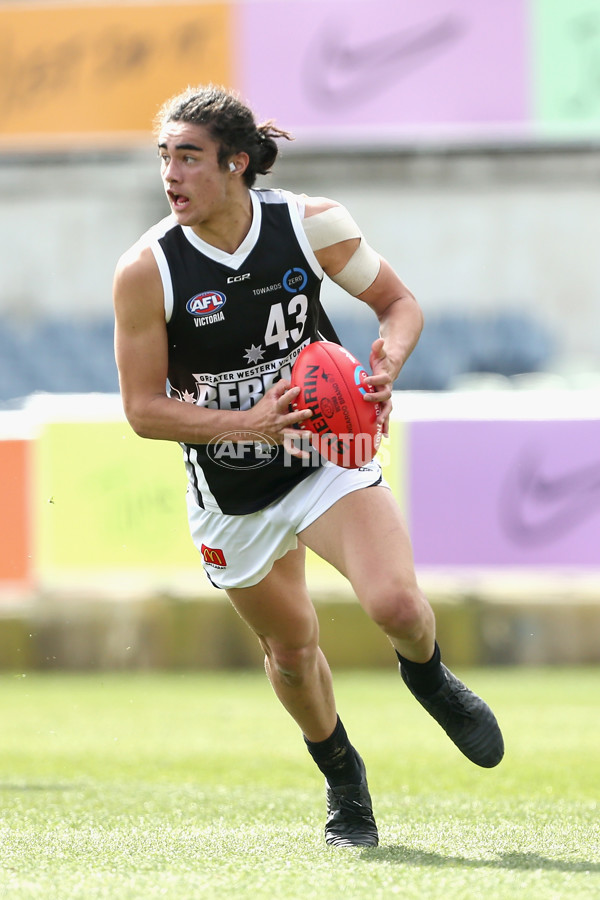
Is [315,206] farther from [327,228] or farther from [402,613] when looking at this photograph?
[402,613]

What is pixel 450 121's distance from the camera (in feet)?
51.5

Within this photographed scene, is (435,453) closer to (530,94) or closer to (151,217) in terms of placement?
(530,94)

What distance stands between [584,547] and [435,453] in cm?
115

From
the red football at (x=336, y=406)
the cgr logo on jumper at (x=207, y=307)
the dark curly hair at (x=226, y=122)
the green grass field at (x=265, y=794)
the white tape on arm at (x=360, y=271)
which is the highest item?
the dark curly hair at (x=226, y=122)

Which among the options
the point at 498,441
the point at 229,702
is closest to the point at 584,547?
the point at 498,441

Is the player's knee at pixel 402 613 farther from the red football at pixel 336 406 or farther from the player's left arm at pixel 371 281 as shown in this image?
the player's left arm at pixel 371 281

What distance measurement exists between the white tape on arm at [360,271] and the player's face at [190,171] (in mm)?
514

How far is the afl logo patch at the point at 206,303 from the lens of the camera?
408cm

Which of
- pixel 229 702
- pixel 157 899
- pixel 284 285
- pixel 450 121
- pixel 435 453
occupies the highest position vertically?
pixel 450 121

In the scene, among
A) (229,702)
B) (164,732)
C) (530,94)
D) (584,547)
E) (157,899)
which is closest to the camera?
(157,899)

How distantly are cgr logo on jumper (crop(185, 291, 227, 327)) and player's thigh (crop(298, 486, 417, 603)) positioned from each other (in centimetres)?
68

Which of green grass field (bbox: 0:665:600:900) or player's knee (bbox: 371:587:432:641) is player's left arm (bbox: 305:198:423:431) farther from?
green grass field (bbox: 0:665:600:900)

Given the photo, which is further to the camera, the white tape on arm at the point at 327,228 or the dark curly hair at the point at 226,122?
the white tape on arm at the point at 327,228

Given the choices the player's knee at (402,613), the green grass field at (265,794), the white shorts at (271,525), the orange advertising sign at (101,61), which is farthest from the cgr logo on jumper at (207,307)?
the orange advertising sign at (101,61)
